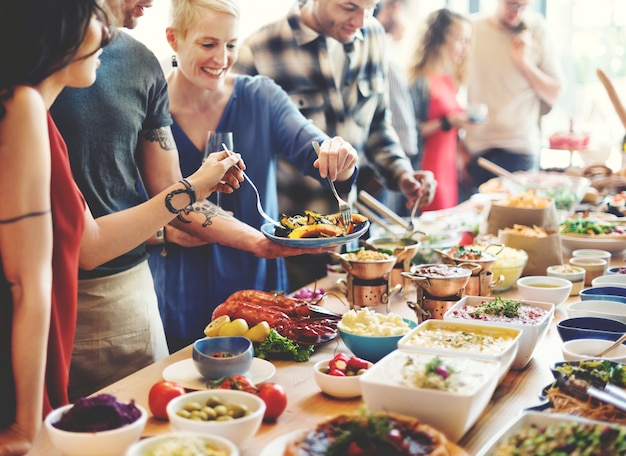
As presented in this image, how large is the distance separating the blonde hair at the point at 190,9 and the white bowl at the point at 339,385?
160cm

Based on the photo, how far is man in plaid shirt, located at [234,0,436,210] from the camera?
12.8 feet

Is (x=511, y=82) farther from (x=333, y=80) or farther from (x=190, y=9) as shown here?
(x=190, y=9)

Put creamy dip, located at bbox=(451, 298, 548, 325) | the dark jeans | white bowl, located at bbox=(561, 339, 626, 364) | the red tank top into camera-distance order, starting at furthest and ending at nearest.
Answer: the dark jeans < creamy dip, located at bbox=(451, 298, 548, 325) < white bowl, located at bbox=(561, 339, 626, 364) < the red tank top

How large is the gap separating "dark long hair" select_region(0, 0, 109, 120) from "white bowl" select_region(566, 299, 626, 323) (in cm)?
168

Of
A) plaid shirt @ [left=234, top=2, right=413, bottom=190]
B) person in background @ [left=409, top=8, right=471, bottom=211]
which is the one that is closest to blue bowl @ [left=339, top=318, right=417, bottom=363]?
plaid shirt @ [left=234, top=2, right=413, bottom=190]

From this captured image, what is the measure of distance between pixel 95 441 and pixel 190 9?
1.91 metres

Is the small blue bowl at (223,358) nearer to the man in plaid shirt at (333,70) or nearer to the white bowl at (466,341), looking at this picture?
the white bowl at (466,341)

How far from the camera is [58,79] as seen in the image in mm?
1774

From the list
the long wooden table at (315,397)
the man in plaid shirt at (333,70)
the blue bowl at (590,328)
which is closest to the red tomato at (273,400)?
the long wooden table at (315,397)

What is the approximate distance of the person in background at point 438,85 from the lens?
21.6 feet

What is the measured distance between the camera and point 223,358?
6.40ft

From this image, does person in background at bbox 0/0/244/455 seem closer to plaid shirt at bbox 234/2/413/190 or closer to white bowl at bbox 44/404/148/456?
white bowl at bbox 44/404/148/456

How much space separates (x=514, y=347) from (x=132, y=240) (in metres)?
1.14

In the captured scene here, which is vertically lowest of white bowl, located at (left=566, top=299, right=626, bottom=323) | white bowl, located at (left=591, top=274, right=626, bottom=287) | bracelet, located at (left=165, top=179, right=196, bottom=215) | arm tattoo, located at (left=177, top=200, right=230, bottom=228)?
white bowl, located at (left=591, top=274, right=626, bottom=287)
